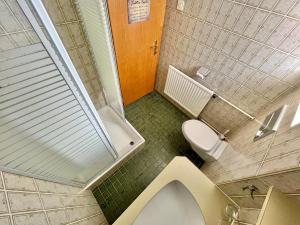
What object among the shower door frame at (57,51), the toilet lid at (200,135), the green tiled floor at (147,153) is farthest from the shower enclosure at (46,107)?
the toilet lid at (200,135)

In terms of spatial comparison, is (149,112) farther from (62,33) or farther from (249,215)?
(249,215)

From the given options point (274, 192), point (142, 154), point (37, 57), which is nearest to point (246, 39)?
point (274, 192)

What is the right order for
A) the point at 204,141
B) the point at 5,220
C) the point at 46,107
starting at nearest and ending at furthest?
1. the point at 5,220
2. the point at 46,107
3. the point at 204,141

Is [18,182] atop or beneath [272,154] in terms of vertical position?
atop

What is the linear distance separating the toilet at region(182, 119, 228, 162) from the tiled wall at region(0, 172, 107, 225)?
4.03ft

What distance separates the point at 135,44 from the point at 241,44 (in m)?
1.05

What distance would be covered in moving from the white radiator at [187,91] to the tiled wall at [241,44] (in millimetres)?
102

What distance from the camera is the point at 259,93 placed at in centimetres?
144

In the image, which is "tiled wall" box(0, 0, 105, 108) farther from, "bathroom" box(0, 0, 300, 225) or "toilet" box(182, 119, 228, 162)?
"toilet" box(182, 119, 228, 162)

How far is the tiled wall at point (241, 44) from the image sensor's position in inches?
43.3

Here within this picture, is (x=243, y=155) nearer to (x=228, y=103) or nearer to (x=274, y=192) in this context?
(x=274, y=192)

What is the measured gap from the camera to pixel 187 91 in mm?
1963

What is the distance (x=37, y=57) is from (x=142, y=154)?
161 centimetres

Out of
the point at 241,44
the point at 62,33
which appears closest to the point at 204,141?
the point at 241,44
